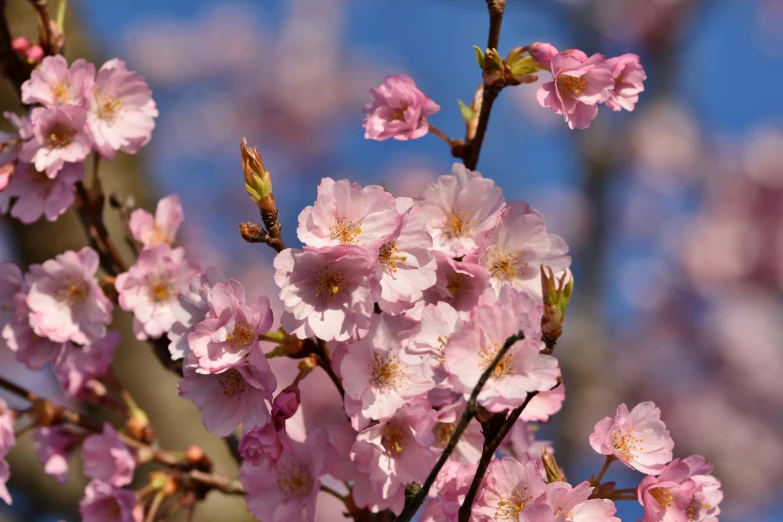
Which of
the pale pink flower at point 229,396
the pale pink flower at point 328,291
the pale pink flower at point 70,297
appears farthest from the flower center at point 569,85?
the pale pink flower at point 70,297

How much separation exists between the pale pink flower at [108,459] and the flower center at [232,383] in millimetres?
454

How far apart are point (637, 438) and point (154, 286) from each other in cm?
92

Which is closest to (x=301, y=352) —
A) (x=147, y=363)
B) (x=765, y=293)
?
(x=147, y=363)

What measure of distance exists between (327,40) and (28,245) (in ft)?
27.3

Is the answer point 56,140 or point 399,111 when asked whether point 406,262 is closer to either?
point 399,111

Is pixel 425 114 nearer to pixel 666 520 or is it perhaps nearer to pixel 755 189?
pixel 666 520

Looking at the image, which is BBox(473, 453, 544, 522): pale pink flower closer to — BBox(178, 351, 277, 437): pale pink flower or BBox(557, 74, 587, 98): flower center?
BBox(178, 351, 277, 437): pale pink flower

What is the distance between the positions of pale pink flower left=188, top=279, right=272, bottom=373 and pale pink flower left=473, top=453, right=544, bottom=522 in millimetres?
383

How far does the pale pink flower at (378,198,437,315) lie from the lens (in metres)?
1.06

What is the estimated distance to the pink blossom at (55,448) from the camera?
159 cm

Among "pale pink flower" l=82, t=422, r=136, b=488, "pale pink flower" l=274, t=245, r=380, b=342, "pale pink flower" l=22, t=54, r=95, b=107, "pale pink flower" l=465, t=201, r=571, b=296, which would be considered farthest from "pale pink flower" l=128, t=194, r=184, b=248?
"pale pink flower" l=465, t=201, r=571, b=296

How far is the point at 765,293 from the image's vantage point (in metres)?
7.71

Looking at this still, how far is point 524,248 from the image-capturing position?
4.06 ft

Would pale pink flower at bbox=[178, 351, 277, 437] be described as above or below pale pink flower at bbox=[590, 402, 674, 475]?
below
